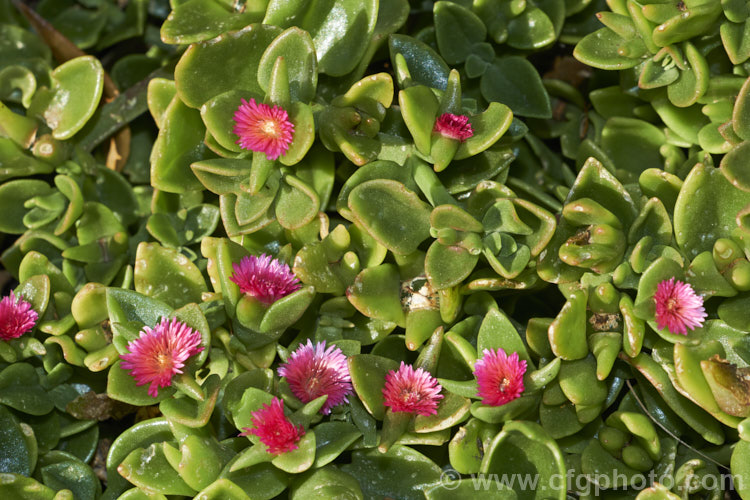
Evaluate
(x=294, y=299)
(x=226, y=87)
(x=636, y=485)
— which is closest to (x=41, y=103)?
(x=226, y=87)

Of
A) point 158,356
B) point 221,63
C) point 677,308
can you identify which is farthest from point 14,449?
point 677,308

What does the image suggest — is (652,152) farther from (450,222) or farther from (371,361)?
(371,361)

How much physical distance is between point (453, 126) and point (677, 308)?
0.48 m

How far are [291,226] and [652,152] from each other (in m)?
0.79

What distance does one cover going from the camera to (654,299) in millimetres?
1153

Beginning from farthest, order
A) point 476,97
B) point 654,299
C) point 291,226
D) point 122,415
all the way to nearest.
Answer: point 476,97
point 122,415
point 291,226
point 654,299

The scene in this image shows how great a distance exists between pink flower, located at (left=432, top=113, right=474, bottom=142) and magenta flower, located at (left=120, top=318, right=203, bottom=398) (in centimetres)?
56

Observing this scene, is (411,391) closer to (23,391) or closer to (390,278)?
(390,278)

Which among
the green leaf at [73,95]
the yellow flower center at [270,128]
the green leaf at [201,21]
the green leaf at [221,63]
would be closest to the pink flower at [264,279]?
the yellow flower center at [270,128]

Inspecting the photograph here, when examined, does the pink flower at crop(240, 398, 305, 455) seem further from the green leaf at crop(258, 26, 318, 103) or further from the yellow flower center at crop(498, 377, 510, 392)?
the green leaf at crop(258, 26, 318, 103)

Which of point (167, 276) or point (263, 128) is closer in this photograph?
point (263, 128)

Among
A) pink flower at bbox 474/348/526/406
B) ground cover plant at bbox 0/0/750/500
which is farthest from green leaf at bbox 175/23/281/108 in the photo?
pink flower at bbox 474/348/526/406

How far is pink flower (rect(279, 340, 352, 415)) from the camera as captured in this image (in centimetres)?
120

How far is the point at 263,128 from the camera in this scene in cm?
124
